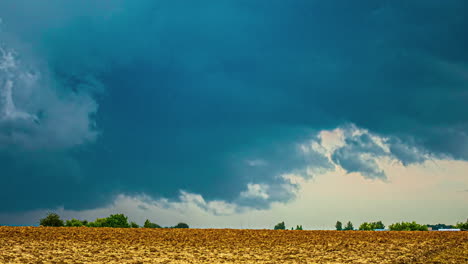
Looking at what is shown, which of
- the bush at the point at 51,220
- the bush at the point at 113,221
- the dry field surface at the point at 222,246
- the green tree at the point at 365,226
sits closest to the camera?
the dry field surface at the point at 222,246

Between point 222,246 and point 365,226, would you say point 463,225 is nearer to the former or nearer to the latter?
point 365,226

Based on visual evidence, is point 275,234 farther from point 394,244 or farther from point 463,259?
point 463,259

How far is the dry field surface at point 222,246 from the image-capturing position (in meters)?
29.9

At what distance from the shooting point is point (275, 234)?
1646 inches

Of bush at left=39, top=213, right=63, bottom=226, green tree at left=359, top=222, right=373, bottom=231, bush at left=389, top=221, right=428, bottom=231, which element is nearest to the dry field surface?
bush at left=39, top=213, right=63, bottom=226

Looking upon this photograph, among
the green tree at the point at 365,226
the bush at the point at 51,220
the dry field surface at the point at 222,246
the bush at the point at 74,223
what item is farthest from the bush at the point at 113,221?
the green tree at the point at 365,226

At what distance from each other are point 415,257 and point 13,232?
3548 centimetres

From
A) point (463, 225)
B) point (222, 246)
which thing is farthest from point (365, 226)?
point (222, 246)

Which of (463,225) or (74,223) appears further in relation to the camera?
(463,225)

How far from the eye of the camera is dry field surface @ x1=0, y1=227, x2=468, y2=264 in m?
29.9

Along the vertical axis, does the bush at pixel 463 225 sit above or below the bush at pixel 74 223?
below

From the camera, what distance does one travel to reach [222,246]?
35000 millimetres

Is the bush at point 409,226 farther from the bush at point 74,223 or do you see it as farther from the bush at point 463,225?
the bush at point 74,223

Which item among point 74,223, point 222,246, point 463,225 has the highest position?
point 74,223
